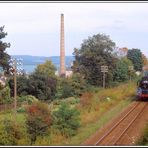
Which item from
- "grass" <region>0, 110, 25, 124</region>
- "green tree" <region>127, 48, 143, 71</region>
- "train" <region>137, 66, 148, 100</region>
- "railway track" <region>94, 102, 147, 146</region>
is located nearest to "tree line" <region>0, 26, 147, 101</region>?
"grass" <region>0, 110, 25, 124</region>

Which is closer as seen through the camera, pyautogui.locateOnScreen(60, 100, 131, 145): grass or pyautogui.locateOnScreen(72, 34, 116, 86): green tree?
pyautogui.locateOnScreen(60, 100, 131, 145): grass

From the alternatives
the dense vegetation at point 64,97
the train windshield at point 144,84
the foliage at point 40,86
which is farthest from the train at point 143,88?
the foliage at point 40,86

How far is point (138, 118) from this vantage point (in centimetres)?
3161

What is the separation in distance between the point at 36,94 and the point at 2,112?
1488 cm

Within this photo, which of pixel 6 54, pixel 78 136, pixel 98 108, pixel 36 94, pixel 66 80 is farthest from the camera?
pixel 66 80

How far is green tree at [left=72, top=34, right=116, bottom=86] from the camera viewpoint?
71938 millimetres

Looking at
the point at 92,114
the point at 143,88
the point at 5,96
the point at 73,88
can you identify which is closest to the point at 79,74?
the point at 73,88

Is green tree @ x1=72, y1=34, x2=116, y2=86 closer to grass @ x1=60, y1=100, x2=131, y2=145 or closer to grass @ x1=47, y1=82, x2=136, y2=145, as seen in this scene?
grass @ x1=47, y1=82, x2=136, y2=145

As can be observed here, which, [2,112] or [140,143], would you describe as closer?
[140,143]

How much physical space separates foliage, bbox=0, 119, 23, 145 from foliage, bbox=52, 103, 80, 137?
3194mm

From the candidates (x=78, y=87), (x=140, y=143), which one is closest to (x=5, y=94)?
(x=78, y=87)

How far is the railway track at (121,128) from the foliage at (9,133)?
5573 mm

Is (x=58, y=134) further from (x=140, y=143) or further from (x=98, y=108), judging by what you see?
(x=98, y=108)

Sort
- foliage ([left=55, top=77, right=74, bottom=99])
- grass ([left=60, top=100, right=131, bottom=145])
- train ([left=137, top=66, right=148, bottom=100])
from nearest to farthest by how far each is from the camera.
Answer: grass ([left=60, top=100, right=131, bottom=145]) < train ([left=137, top=66, right=148, bottom=100]) < foliage ([left=55, top=77, right=74, bottom=99])
